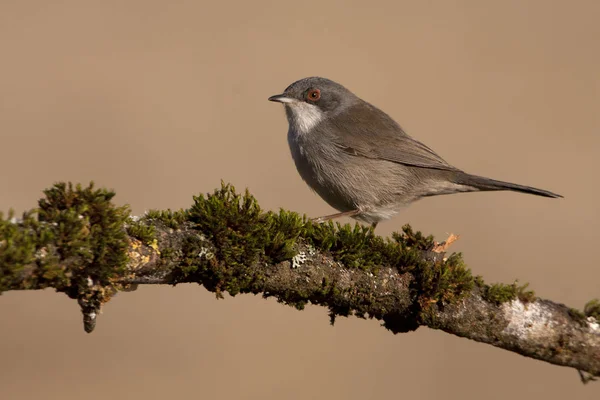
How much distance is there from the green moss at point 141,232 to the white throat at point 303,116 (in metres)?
3.51

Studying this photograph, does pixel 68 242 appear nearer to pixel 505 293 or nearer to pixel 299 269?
pixel 299 269

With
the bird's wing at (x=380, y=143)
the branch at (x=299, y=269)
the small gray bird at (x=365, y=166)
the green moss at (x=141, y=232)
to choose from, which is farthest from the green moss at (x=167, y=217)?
the bird's wing at (x=380, y=143)

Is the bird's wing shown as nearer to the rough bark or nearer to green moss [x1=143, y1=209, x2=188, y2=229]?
the rough bark

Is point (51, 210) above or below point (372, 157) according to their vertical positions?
below

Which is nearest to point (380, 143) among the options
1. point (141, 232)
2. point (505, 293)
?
point (505, 293)

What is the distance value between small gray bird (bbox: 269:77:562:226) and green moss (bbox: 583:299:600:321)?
7.39 feet

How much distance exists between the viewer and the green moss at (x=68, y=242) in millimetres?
2629

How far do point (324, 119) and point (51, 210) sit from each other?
4.09m

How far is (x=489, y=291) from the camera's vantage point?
3.73m

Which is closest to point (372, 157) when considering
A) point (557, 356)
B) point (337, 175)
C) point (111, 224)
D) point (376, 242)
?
point (337, 175)

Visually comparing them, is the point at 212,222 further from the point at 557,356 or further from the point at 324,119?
the point at 324,119

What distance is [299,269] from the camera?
3543mm

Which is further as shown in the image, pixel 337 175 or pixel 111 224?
pixel 337 175

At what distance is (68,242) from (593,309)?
293 cm
